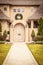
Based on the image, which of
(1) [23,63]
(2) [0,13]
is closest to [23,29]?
(2) [0,13]

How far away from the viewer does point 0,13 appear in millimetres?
43938

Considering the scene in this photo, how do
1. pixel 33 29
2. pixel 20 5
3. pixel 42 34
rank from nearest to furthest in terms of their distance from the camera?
pixel 42 34 < pixel 33 29 < pixel 20 5

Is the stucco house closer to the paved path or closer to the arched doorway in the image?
the arched doorway

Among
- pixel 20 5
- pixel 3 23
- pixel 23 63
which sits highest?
pixel 20 5

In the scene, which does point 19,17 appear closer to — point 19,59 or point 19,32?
point 19,32

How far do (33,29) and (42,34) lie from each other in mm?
4793

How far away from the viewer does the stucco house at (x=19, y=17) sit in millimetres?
42719

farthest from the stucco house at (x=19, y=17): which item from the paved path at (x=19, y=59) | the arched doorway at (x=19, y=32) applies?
the paved path at (x=19, y=59)

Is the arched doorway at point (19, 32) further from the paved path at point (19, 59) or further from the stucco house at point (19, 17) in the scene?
the paved path at point (19, 59)

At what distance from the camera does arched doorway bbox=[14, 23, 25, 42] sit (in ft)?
145

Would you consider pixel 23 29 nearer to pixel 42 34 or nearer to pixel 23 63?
pixel 42 34

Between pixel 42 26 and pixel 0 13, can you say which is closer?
pixel 42 26

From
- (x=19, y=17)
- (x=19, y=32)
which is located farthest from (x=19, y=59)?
(x=19, y=17)

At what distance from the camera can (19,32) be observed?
147ft
